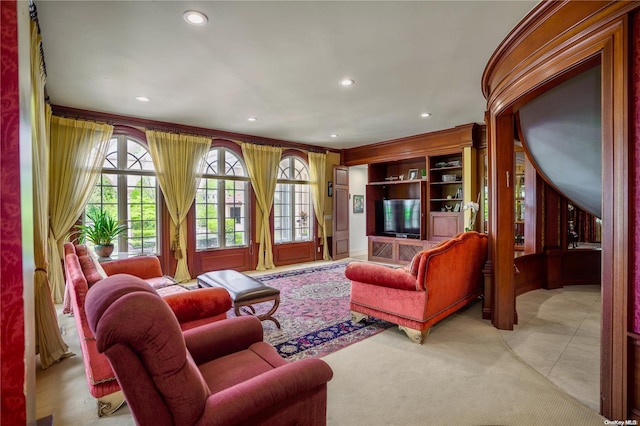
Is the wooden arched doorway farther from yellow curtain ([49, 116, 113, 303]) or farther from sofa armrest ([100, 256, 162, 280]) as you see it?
yellow curtain ([49, 116, 113, 303])

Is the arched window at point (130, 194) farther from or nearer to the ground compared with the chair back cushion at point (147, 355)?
farther from the ground

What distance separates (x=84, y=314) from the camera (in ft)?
6.14

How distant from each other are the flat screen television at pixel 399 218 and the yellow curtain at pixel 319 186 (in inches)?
51.4

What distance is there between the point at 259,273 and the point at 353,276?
3.10 meters

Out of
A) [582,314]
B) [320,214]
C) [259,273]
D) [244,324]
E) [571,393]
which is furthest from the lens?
[320,214]

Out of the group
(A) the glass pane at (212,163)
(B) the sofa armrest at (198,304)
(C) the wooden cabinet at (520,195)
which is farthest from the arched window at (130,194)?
(C) the wooden cabinet at (520,195)

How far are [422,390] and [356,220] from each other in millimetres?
6923

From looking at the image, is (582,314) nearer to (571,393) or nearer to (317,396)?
(571,393)

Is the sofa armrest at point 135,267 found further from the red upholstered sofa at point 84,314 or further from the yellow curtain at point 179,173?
the yellow curtain at point 179,173

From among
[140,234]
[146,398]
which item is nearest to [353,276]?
[146,398]

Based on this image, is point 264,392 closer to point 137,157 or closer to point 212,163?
point 137,157

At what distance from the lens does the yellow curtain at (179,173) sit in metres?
5.12

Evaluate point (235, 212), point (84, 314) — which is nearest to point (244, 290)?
point (84, 314)

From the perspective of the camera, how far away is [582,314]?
143 inches
